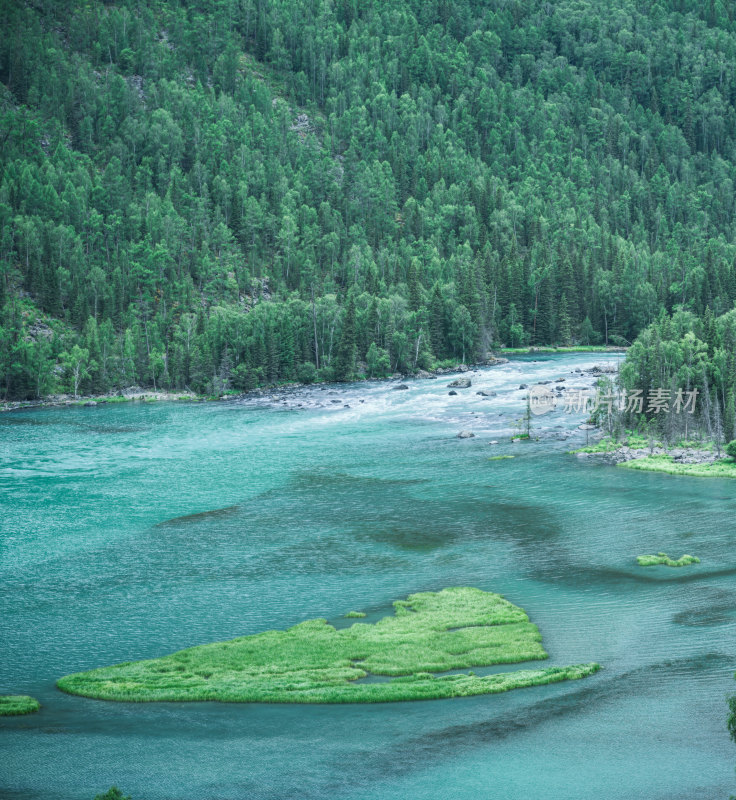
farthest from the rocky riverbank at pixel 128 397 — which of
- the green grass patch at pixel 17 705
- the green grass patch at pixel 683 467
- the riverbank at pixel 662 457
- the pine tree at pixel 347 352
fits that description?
the green grass patch at pixel 17 705

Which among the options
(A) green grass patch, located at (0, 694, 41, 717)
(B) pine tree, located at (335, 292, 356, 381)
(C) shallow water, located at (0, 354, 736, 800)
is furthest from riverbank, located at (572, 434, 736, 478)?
(B) pine tree, located at (335, 292, 356, 381)

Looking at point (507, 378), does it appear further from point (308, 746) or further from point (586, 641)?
point (308, 746)

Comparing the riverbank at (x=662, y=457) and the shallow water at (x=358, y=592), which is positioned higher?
the riverbank at (x=662, y=457)

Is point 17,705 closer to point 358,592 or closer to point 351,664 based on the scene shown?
point 351,664

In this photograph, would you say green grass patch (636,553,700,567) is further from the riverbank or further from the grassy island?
the riverbank

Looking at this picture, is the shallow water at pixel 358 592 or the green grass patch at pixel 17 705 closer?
the shallow water at pixel 358 592

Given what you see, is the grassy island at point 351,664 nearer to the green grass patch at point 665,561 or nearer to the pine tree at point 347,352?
the green grass patch at point 665,561
